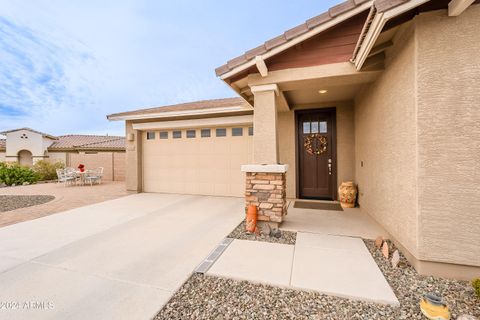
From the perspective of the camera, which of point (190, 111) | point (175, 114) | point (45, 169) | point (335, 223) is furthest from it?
point (45, 169)

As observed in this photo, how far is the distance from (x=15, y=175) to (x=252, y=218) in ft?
48.4

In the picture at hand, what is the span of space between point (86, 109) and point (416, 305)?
42.5 meters

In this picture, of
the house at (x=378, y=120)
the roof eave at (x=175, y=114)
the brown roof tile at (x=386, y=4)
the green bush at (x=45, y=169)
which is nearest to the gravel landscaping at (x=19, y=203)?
the roof eave at (x=175, y=114)

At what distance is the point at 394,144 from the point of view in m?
3.21

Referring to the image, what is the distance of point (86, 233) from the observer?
3.90 meters

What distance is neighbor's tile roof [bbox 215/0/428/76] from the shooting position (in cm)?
296

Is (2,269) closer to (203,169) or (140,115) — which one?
(203,169)

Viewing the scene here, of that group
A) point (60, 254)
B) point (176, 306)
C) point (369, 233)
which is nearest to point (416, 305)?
point (369, 233)

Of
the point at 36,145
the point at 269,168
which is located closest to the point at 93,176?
the point at 269,168

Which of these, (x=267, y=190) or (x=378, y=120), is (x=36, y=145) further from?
(x=378, y=120)

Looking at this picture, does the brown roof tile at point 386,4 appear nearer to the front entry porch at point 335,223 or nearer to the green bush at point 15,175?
the front entry porch at point 335,223

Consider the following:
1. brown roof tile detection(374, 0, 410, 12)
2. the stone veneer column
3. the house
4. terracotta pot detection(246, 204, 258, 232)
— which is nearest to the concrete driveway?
terracotta pot detection(246, 204, 258, 232)

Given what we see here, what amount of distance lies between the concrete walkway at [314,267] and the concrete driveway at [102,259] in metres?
0.58

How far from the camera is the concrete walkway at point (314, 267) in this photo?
2.19 m
